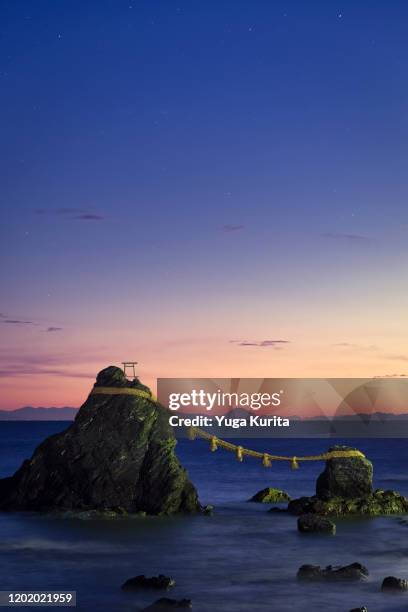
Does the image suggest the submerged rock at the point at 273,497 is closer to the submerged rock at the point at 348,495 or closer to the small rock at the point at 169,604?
the submerged rock at the point at 348,495

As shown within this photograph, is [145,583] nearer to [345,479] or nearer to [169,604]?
[169,604]

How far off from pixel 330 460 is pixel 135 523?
10.4m

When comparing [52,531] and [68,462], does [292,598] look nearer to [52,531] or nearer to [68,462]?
[52,531]

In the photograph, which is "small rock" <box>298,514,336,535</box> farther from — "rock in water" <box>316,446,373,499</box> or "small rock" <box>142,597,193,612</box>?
"small rock" <box>142,597,193,612</box>

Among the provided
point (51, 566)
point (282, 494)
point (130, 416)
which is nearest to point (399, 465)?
point (282, 494)

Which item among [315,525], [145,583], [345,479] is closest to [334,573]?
[145,583]

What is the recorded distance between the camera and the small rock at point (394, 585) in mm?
26281

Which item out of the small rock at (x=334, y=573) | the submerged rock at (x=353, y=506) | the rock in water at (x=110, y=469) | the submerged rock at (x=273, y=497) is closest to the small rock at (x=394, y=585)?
the small rock at (x=334, y=573)

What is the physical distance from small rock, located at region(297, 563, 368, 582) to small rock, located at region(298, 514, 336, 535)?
346 inches

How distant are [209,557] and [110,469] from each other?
955 centimetres

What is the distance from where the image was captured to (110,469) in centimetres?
4069

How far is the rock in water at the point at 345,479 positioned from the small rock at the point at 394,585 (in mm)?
16240

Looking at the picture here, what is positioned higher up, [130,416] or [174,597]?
[130,416]

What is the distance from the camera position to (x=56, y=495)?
134 ft
